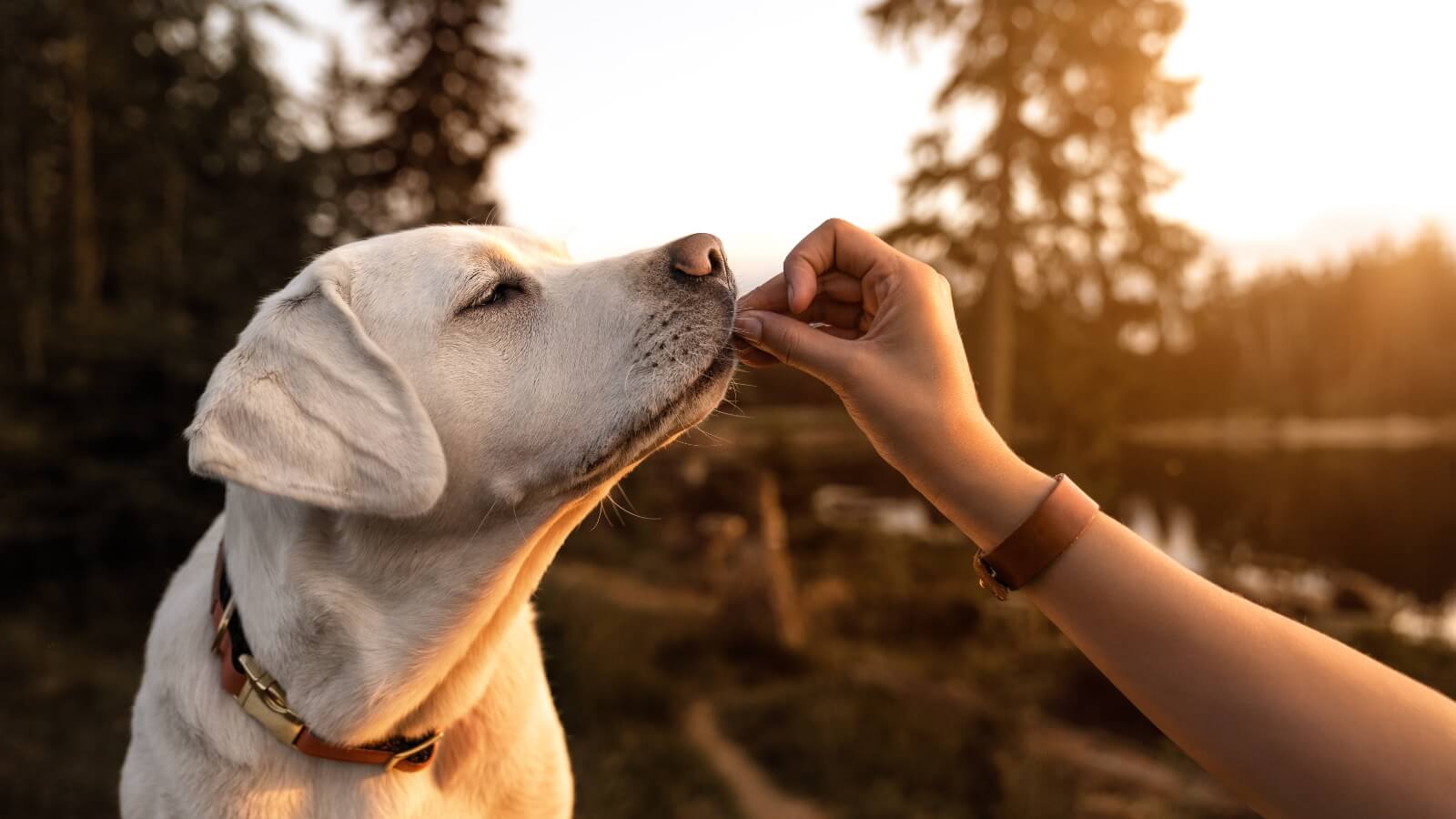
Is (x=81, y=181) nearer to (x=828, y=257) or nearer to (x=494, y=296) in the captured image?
(x=494, y=296)

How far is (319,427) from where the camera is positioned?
1.89 m

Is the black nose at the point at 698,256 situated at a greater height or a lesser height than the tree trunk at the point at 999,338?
greater

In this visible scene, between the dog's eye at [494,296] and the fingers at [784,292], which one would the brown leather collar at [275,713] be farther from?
the fingers at [784,292]

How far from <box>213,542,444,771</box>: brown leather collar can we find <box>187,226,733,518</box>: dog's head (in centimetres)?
65

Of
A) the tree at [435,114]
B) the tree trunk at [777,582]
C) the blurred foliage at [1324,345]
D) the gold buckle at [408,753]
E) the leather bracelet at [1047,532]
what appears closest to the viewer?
the leather bracelet at [1047,532]

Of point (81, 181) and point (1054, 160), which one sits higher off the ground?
point (1054, 160)

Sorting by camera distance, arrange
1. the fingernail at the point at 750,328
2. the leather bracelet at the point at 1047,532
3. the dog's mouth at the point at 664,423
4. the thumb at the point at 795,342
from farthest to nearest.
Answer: the dog's mouth at the point at 664,423 → the fingernail at the point at 750,328 → the thumb at the point at 795,342 → the leather bracelet at the point at 1047,532

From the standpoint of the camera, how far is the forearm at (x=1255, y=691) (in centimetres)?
129

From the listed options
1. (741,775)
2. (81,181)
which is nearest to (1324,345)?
(741,775)

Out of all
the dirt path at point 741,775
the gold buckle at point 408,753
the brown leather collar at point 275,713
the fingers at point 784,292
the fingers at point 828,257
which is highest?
the fingers at point 828,257

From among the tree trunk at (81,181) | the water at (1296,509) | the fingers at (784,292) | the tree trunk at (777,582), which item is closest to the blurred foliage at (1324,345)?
the water at (1296,509)

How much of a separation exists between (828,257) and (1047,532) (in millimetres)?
805

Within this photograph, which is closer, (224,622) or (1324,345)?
(224,622)

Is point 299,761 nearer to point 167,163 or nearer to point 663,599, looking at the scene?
point 663,599
